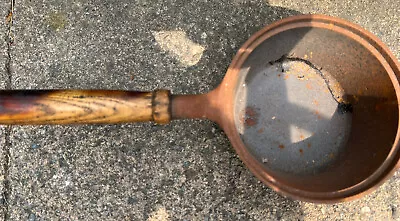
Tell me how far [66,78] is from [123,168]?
459 mm

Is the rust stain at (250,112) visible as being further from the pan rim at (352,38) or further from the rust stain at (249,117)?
the pan rim at (352,38)

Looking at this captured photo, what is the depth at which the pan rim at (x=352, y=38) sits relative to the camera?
145cm

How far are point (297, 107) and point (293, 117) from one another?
0.15ft

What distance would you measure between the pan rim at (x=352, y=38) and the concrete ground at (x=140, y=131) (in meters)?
0.25

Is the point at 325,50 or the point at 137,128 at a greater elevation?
the point at 325,50

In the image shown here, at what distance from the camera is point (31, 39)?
5.98ft

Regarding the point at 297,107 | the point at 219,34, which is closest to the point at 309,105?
the point at 297,107

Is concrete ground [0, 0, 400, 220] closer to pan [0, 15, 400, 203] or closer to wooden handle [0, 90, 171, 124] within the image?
pan [0, 15, 400, 203]

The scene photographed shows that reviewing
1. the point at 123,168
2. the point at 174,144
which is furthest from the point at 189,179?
the point at 123,168

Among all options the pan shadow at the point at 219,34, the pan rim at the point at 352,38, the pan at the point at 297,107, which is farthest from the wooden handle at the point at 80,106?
the pan shadow at the point at 219,34

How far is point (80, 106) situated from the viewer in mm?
1364

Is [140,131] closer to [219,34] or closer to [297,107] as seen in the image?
[219,34]

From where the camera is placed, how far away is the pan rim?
1450 mm

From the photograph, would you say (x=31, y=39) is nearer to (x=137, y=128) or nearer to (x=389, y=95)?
(x=137, y=128)
